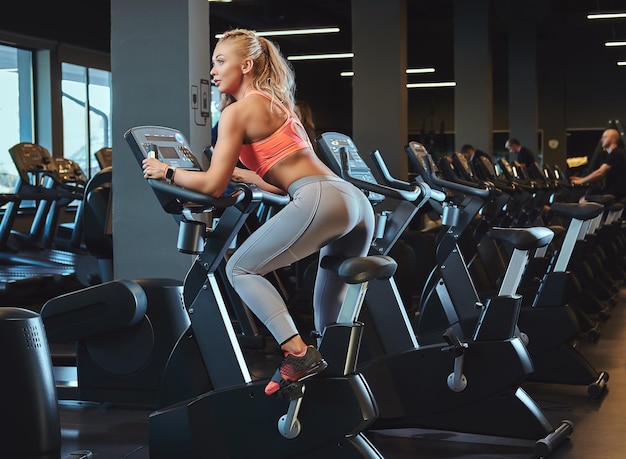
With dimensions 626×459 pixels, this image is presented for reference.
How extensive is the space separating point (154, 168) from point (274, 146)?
366mm

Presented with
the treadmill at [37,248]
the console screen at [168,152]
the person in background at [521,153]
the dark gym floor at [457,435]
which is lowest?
the dark gym floor at [457,435]

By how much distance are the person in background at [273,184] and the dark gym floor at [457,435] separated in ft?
2.90

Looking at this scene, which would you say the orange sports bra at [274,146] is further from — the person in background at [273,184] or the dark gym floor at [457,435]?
the dark gym floor at [457,435]

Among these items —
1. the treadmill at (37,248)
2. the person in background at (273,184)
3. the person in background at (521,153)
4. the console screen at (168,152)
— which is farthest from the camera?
the person in background at (521,153)

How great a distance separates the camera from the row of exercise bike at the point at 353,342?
277cm

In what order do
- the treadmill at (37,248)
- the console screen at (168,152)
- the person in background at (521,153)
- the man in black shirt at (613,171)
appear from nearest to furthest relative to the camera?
the console screen at (168,152) < the treadmill at (37,248) < the man in black shirt at (613,171) < the person in background at (521,153)

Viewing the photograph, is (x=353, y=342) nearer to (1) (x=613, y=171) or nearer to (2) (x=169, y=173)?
(2) (x=169, y=173)

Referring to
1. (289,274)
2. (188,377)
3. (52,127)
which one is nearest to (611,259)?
(289,274)

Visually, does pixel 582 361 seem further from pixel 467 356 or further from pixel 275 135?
pixel 275 135

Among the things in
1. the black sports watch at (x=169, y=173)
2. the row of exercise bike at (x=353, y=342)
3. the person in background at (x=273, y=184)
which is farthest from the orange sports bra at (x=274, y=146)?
the black sports watch at (x=169, y=173)

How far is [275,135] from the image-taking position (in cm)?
284

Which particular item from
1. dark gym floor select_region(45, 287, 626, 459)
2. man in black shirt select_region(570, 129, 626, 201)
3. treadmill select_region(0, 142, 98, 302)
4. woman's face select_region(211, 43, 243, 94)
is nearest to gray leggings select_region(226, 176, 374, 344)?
woman's face select_region(211, 43, 243, 94)

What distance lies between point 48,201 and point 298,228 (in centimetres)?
697

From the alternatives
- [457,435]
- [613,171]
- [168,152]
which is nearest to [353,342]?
[168,152]
